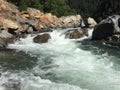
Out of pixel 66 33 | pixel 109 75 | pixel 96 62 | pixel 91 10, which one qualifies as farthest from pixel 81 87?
pixel 91 10

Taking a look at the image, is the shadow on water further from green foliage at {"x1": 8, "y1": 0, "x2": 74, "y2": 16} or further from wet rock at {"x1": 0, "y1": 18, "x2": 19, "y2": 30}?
green foliage at {"x1": 8, "y1": 0, "x2": 74, "y2": 16}

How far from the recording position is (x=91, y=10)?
→ 399ft

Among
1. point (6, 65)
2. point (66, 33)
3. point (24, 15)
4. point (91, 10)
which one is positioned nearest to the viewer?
point (6, 65)

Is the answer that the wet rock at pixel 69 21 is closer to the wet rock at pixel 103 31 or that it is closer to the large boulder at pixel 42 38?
the large boulder at pixel 42 38

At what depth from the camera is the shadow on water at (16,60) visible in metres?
23.1

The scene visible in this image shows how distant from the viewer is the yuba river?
1881 cm

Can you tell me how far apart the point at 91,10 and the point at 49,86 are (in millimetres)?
105190

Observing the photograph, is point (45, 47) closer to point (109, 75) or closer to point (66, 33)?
point (66, 33)

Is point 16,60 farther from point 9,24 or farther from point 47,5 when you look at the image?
point 47,5

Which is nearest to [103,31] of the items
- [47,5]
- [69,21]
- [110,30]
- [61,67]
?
[110,30]

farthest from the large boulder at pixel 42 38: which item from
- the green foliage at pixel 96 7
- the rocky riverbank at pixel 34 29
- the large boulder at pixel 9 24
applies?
the green foliage at pixel 96 7

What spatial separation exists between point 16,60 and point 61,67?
4.54 metres

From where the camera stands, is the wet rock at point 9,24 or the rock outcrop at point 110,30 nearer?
the rock outcrop at point 110,30

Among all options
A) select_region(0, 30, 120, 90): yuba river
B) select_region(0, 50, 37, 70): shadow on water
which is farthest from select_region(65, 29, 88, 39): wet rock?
select_region(0, 50, 37, 70): shadow on water
